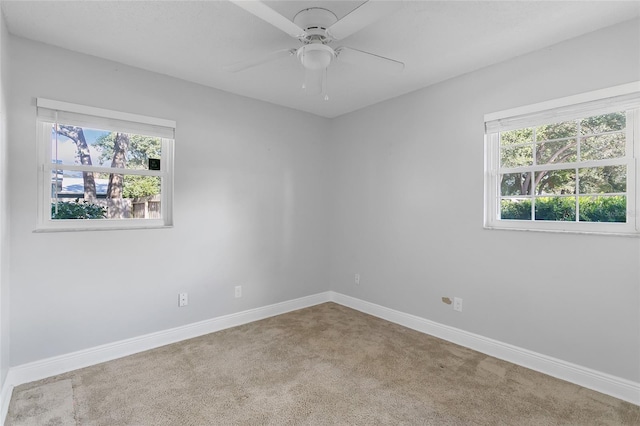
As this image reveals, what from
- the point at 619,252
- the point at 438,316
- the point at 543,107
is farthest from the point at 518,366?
the point at 543,107

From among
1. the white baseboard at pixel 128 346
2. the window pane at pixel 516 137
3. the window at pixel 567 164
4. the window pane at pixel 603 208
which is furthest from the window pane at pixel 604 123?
the white baseboard at pixel 128 346

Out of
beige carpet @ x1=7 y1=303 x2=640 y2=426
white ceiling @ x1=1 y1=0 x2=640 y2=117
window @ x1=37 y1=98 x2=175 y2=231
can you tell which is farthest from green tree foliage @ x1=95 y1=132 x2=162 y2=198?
beige carpet @ x1=7 y1=303 x2=640 y2=426

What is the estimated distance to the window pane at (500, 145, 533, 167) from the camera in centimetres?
256

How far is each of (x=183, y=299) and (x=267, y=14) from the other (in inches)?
97.8

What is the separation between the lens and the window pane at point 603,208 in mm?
2131

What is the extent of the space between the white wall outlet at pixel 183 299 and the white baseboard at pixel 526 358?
6.55 ft

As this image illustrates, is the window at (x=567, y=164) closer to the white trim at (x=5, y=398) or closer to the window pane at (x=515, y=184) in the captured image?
the window pane at (x=515, y=184)

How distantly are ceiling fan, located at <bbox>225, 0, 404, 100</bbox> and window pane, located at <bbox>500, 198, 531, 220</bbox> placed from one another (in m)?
1.49

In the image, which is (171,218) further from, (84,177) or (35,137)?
(35,137)

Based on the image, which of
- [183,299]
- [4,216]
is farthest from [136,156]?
[183,299]

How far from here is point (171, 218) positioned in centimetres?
292

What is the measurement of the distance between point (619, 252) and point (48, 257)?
13.0ft

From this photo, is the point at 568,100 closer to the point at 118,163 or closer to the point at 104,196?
the point at 118,163

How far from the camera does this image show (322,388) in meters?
2.16
